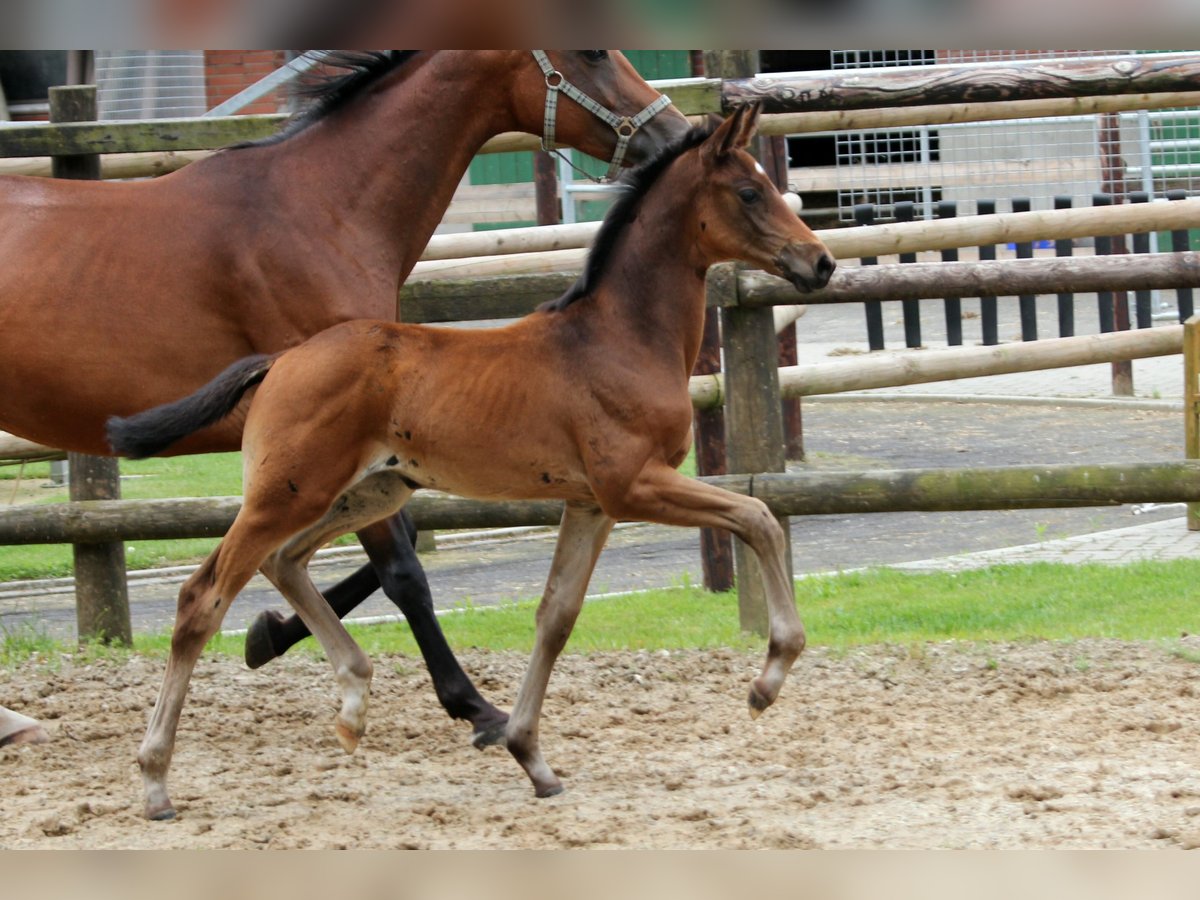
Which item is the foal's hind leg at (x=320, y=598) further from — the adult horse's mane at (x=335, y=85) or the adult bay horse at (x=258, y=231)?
the adult horse's mane at (x=335, y=85)

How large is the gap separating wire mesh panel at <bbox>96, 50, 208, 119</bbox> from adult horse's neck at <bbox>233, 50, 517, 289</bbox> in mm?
10147

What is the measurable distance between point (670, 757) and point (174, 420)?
1.68 meters

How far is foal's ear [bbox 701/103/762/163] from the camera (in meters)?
3.68

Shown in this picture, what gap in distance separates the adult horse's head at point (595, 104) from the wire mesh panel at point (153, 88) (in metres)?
10.4

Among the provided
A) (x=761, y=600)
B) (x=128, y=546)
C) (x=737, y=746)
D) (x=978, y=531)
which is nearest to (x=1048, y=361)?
(x=978, y=531)

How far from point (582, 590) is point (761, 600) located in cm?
195

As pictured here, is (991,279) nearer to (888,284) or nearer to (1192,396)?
(888,284)

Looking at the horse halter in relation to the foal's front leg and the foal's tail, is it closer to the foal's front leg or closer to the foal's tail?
the foal's front leg

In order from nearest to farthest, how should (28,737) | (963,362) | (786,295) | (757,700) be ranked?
(757,700) → (28,737) → (786,295) → (963,362)

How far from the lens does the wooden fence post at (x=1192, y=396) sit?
7355 mm

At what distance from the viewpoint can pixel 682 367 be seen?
3785 mm

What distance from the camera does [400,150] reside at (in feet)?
13.4

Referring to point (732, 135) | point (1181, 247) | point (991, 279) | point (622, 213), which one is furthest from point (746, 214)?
point (1181, 247)

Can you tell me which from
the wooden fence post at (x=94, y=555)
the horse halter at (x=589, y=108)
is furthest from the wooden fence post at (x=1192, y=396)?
the wooden fence post at (x=94, y=555)
